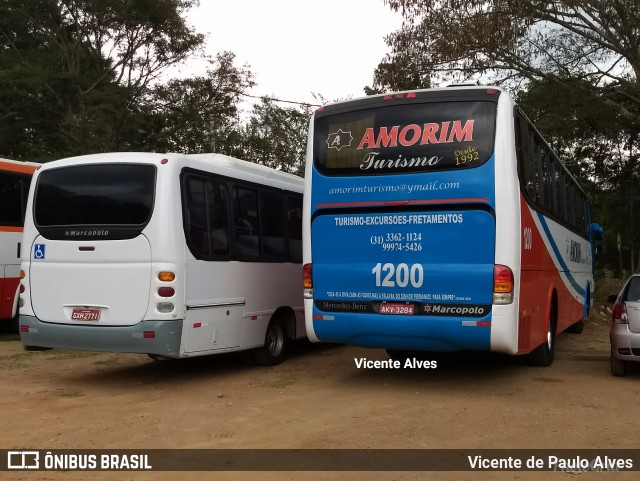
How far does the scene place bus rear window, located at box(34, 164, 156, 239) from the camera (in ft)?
29.1

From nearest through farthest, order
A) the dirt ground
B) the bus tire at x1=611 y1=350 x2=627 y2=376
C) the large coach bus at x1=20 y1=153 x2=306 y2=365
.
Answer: the dirt ground → the large coach bus at x1=20 y1=153 x2=306 y2=365 → the bus tire at x1=611 y1=350 x2=627 y2=376

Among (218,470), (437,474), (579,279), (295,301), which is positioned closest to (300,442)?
(218,470)

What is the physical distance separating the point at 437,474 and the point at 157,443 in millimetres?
2508

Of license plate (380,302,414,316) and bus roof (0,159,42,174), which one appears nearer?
license plate (380,302,414,316)

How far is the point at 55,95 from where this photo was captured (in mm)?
27391

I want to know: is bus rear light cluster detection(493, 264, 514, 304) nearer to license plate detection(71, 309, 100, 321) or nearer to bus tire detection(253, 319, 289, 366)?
bus tire detection(253, 319, 289, 366)

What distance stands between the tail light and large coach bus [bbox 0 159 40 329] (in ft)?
35.3

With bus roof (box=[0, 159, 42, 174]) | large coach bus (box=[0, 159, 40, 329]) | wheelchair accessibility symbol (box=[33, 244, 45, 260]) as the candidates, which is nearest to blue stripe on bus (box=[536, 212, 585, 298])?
wheelchair accessibility symbol (box=[33, 244, 45, 260])

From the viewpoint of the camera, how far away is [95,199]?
9.08 m

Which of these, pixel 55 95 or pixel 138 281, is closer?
pixel 138 281

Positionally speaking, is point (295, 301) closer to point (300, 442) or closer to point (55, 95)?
point (300, 442)

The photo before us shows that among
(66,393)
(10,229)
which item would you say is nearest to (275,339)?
(66,393)

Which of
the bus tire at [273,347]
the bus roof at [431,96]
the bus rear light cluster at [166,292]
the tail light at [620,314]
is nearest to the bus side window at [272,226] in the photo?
the bus tire at [273,347]

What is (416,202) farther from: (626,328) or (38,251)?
(38,251)
